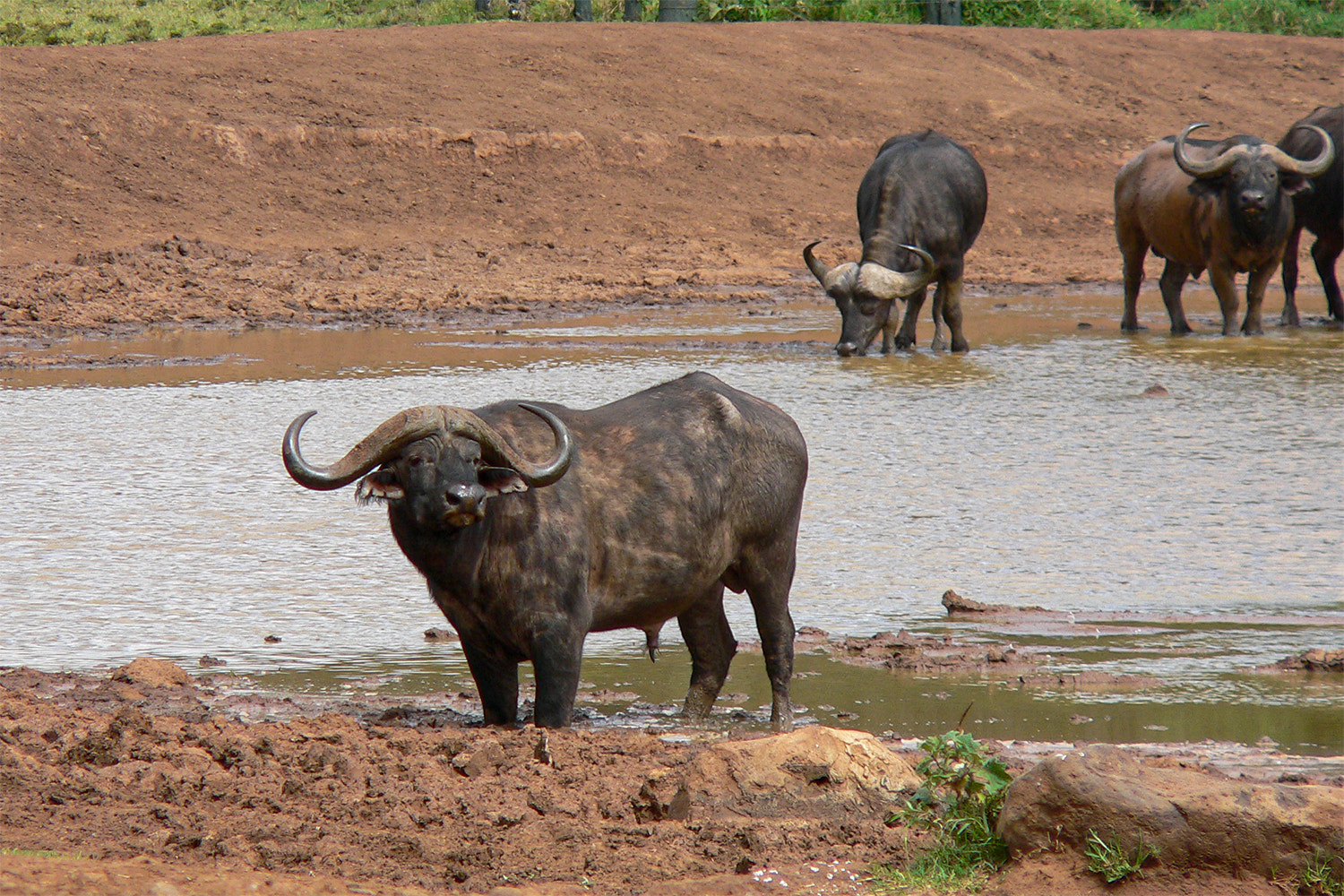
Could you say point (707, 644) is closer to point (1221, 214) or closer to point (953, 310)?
point (953, 310)

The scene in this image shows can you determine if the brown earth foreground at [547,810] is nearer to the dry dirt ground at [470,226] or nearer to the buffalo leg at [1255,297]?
the dry dirt ground at [470,226]

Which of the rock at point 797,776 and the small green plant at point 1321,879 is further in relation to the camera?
the rock at point 797,776

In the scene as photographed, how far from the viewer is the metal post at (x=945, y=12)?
117 feet

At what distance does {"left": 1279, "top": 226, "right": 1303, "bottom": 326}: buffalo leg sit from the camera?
17.6m

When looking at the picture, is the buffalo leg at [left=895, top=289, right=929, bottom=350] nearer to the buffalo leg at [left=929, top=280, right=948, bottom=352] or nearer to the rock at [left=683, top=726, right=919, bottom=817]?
the buffalo leg at [left=929, top=280, right=948, bottom=352]

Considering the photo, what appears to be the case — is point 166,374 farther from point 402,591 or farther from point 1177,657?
point 1177,657

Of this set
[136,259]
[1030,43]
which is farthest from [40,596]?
[1030,43]

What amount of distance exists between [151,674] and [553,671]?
1.75 metres

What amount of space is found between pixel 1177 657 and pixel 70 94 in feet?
72.9

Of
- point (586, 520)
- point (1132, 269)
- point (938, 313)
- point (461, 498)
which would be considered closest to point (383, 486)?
point (461, 498)

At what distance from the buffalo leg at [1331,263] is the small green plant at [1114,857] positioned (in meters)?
15.3

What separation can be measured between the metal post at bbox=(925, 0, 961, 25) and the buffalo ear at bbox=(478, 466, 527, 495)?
106 feet

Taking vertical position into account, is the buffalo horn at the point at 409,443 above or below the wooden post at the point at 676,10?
below

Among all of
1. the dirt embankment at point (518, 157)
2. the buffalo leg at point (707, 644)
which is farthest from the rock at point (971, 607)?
the dirt embankment at point (518, 157)
